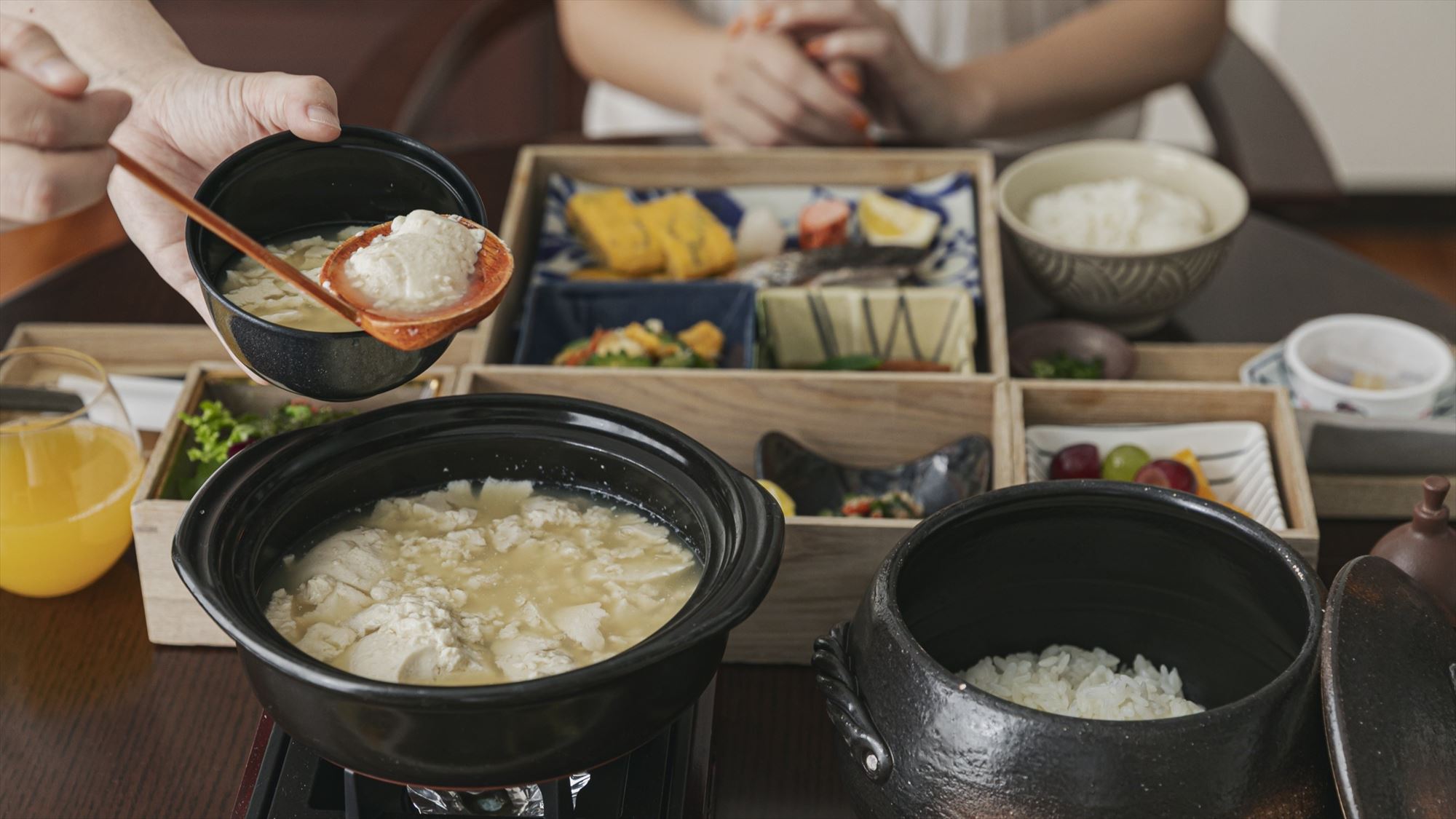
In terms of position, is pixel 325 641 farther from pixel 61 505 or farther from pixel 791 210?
pixel 791 210

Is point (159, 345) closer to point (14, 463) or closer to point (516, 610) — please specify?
point (14, 463)

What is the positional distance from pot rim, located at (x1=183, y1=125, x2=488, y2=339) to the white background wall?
442cm

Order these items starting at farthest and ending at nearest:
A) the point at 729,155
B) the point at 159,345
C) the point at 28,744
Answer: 1. the point at 729,155
2. the point at 159,345
3. the point at 28,744

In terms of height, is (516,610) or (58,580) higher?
(516,610)

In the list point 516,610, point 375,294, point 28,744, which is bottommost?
point 28,744

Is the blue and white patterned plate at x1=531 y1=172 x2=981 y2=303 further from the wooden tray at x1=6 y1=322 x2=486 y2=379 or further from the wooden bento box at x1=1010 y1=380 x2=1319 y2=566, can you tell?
the wooden tray at x1=6 y1=322 x2=486 y2=379

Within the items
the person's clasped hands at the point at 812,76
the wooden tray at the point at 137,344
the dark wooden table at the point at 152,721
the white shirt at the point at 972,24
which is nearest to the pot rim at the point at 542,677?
the dark wooden table at the point at 152,721

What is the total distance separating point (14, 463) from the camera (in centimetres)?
185

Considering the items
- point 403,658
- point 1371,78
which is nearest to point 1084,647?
point 403,658

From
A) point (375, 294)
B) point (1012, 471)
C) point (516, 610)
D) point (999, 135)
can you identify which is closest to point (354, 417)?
point (375, 294)

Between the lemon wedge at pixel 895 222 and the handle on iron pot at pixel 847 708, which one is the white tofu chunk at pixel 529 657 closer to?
the handle on iron pot at pixel 847 708

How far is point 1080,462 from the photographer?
201 cm

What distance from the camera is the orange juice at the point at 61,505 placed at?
1822 millimetres

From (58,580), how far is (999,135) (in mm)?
2310
